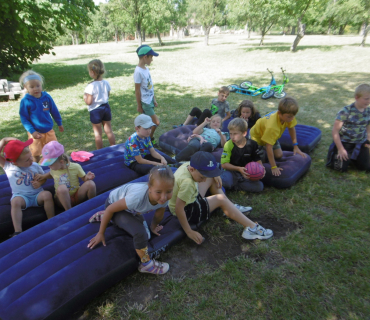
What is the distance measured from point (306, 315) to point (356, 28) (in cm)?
5816

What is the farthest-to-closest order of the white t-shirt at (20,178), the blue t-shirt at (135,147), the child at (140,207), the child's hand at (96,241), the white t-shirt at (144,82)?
1. the white t-shirt at (144,82)
2. the blue t-shirt at (135,147)
3. the white t-shirt at (20,178)
4. the child's hand at (96,241)
5. the child at (140,207)

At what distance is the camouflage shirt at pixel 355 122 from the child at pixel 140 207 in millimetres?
3476

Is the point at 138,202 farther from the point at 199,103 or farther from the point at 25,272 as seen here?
the point at 199,103

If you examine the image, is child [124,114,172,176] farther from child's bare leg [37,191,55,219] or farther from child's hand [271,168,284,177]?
child's hand [271,168,284,177]

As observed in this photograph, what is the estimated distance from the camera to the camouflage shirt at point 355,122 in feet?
13.3

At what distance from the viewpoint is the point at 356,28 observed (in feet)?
149

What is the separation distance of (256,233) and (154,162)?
1.86 m

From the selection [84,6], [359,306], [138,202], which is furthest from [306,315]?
[84,6]

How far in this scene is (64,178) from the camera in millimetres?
3131

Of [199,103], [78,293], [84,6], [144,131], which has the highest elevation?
[84,6]

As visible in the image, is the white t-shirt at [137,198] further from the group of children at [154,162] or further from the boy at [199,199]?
the boy at [199,199]

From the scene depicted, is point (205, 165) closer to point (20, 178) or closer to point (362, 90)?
point (20, 178)

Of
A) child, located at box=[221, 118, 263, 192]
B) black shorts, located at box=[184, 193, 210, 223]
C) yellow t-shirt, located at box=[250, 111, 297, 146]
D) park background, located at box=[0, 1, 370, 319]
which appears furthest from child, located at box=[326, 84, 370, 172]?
black shorts, located at box=[184, 193, 210, 223]

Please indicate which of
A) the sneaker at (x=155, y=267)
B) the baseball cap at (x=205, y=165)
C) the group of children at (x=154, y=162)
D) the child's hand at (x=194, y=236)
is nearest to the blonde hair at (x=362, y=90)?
the group of children at (x=154, y=162)
